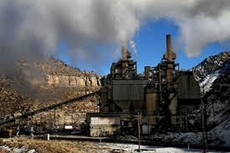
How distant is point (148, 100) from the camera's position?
57.0 meters

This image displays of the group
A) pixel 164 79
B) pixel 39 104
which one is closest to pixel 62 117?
pixel 39 104

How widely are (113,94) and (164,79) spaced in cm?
858

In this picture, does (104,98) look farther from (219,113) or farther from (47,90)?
(47,90)

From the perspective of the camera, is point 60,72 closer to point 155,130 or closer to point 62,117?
point 62,117

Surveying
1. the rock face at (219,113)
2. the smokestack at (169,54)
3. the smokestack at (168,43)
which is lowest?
the rock face at (219,113)

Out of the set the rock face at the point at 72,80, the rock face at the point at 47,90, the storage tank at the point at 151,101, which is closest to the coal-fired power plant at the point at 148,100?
the storage tank at the point at 151,101

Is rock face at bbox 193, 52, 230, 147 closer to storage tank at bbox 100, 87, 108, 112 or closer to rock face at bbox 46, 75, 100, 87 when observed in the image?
storage tank at bbox 100, 87, 108, 112

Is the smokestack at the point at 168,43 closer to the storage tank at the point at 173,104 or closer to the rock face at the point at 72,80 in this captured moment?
the storage tank at the point at 173,104

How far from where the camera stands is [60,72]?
17500 cm

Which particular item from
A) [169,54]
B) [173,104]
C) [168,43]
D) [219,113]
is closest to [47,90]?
[168,43]

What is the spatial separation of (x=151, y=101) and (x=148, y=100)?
1.67ft

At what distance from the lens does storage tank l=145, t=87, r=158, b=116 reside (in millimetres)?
56531

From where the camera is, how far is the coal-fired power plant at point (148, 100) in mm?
54812

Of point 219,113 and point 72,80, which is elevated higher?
point 72,80
